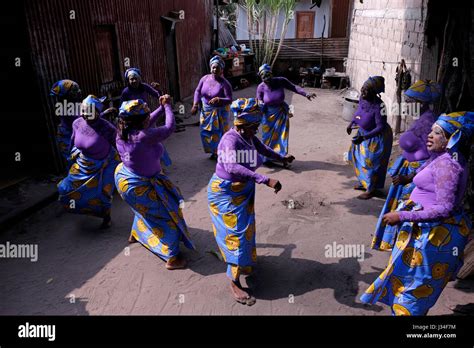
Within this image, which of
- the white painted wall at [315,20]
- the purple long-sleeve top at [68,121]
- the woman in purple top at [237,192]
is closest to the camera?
the woman in purple top at [237,192]

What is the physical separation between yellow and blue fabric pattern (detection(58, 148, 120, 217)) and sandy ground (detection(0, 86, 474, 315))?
16.2 inches

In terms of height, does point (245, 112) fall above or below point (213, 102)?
above

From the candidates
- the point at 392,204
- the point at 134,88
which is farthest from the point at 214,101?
the point at 392,204

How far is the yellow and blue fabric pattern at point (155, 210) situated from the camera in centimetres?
396

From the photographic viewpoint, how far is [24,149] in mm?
6727

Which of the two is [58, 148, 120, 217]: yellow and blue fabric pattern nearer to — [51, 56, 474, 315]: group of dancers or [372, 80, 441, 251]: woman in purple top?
[51, 56, 474, 315]: group of dancers

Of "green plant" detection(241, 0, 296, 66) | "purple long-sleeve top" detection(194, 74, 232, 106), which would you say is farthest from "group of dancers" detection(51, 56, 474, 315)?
"green plant" detection(241, 0, 296, 66)

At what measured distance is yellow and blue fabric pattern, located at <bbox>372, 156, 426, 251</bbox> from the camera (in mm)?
3779

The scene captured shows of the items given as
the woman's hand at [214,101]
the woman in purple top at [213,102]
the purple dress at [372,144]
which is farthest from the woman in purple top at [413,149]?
the woman in purple top at [213,102]

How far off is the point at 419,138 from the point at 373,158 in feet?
4.88

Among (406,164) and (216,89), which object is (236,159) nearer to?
(406,164)

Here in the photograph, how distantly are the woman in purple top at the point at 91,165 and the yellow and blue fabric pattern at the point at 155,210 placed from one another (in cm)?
87

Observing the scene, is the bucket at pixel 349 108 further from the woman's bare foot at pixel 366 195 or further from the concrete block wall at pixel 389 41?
the woman's bare foot at pixel 366 195

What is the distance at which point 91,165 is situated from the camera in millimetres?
4832
